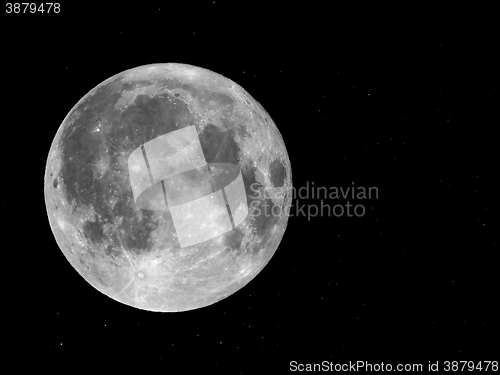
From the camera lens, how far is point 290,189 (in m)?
6.72

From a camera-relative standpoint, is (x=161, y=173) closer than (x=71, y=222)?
Yes

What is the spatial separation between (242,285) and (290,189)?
4.06 ft

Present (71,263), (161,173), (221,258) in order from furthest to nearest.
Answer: (71,263) < (221,258) < (161,173)

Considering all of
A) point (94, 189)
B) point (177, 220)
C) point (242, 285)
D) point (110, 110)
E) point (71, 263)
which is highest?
point (110, 110)

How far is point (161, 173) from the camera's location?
558 cm

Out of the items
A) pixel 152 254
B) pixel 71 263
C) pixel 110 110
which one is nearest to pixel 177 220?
pixel 152 254

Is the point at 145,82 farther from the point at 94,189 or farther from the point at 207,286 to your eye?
the point at 207,286

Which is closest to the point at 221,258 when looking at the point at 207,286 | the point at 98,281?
the point at 207,286

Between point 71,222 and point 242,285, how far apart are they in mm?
2026

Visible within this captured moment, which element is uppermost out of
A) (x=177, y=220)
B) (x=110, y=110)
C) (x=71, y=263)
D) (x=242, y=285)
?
(x=110, y=110)

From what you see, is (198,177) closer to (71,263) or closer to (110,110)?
(110,110)

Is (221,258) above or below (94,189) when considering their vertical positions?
below

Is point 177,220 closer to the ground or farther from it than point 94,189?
closer to the ground

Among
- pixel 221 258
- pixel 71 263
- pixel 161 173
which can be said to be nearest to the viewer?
pixel 161 173
